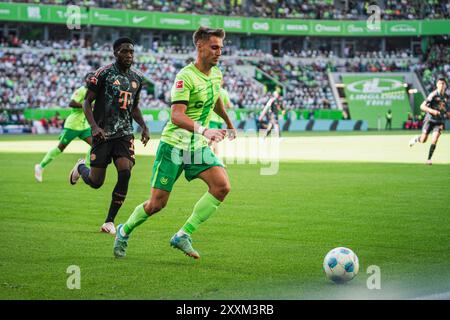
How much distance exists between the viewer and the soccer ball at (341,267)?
767cm

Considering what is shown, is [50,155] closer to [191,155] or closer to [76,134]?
[76,134]

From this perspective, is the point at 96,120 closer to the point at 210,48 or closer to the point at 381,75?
the point at 210,48

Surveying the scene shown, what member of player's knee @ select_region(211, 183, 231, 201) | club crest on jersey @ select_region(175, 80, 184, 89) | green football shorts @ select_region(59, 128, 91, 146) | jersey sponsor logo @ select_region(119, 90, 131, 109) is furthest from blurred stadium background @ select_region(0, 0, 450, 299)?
club crest on jersey @ select_region(175, 80, 184, 89)

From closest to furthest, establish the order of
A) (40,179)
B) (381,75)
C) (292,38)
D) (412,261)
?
(412,261), (40,179), (381,75), (292,38)

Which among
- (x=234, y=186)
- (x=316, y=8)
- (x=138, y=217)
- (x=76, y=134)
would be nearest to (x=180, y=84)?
(x=138, y=217)

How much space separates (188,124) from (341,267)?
2.27 m

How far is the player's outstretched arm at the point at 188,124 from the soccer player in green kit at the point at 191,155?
5 centimetres

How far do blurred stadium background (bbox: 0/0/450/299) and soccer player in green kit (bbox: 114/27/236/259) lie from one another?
16.1 inches

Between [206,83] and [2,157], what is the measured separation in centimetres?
2020

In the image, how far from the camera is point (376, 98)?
7081cm

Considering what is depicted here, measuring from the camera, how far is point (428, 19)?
7594 centimetres

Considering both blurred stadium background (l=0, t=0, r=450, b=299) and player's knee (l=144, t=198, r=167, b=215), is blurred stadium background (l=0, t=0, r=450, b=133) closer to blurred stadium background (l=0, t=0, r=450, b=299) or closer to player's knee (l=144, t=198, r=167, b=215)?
blurred stadium background (l=0, t=0, r=450, b=299)

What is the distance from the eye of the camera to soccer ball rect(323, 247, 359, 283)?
7668mm
